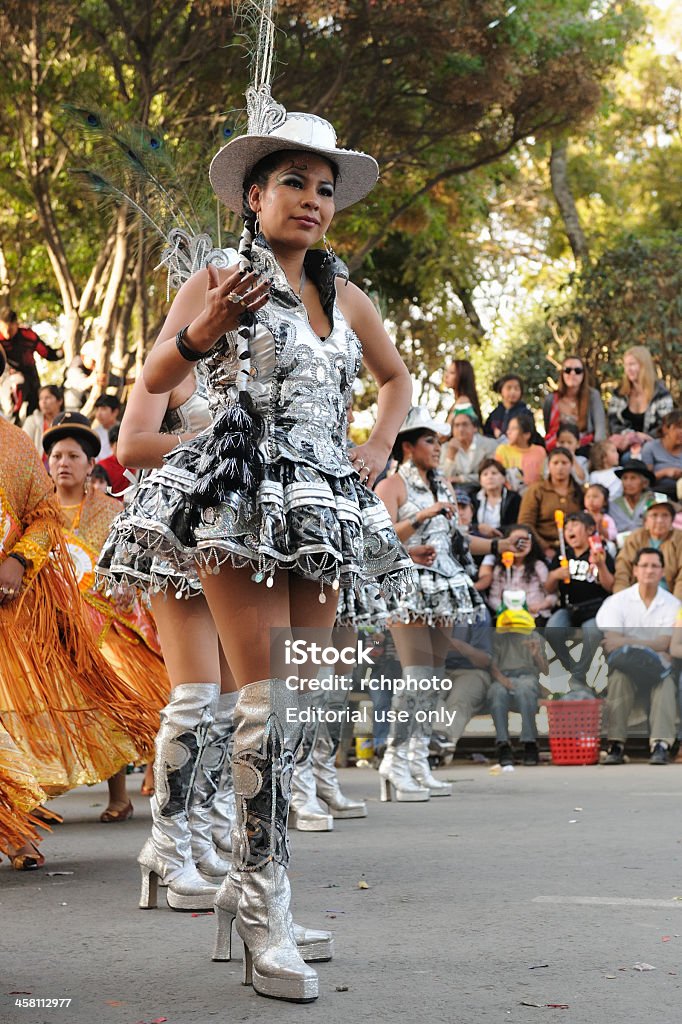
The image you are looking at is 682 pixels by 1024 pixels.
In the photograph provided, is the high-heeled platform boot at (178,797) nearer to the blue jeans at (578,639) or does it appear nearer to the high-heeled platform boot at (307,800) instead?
the high-heeled platform boot at (307,800)


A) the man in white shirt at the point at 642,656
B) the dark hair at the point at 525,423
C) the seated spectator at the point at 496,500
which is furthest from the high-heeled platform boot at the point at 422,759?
the dark hair at the point at 525,423

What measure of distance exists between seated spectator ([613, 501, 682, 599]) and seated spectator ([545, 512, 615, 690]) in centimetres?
16

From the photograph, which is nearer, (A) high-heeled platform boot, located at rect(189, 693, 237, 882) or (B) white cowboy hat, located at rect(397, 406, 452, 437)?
(A) high-heeled platform boot, located at rect(189, 693, 237, 882)

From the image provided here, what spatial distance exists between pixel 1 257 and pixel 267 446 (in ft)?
62.6

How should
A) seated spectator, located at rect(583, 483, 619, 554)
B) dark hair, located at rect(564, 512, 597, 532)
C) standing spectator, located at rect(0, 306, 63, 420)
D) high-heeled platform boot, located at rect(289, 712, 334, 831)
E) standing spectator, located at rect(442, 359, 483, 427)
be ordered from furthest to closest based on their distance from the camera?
standing spectator, located at rect(0, 306, 63, 420), standing spectator, located at rect(442, 359, 483, 427), seated spectator, located at rect(583, 483, 619, 554), dark hair, located at rect(564, 512, 597, 532), high-heeled platform boot, located at rect(289, 712, 334, 831)

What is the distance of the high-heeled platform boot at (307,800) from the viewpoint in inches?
281

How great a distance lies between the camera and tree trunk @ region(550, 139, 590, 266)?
90.9ft

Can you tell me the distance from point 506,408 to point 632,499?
90.5 inches

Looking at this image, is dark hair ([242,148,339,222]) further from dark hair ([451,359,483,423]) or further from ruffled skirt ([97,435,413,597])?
dark hair ([451,359,483,423])

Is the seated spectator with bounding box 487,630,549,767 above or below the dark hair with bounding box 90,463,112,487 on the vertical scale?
below

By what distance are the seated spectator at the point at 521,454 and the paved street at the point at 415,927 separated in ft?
20.7

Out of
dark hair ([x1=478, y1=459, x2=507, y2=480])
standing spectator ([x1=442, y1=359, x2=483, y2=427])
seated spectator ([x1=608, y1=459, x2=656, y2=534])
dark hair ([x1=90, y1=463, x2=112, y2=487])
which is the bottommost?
dark hair ([x1=90, y1=463, x2=112, y2=487])

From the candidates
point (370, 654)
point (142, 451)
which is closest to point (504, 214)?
point (370, 654)

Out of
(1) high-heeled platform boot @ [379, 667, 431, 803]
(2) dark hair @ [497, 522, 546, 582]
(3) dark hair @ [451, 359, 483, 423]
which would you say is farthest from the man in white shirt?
(3) dark hair @ [451, 359, 483, 423]
